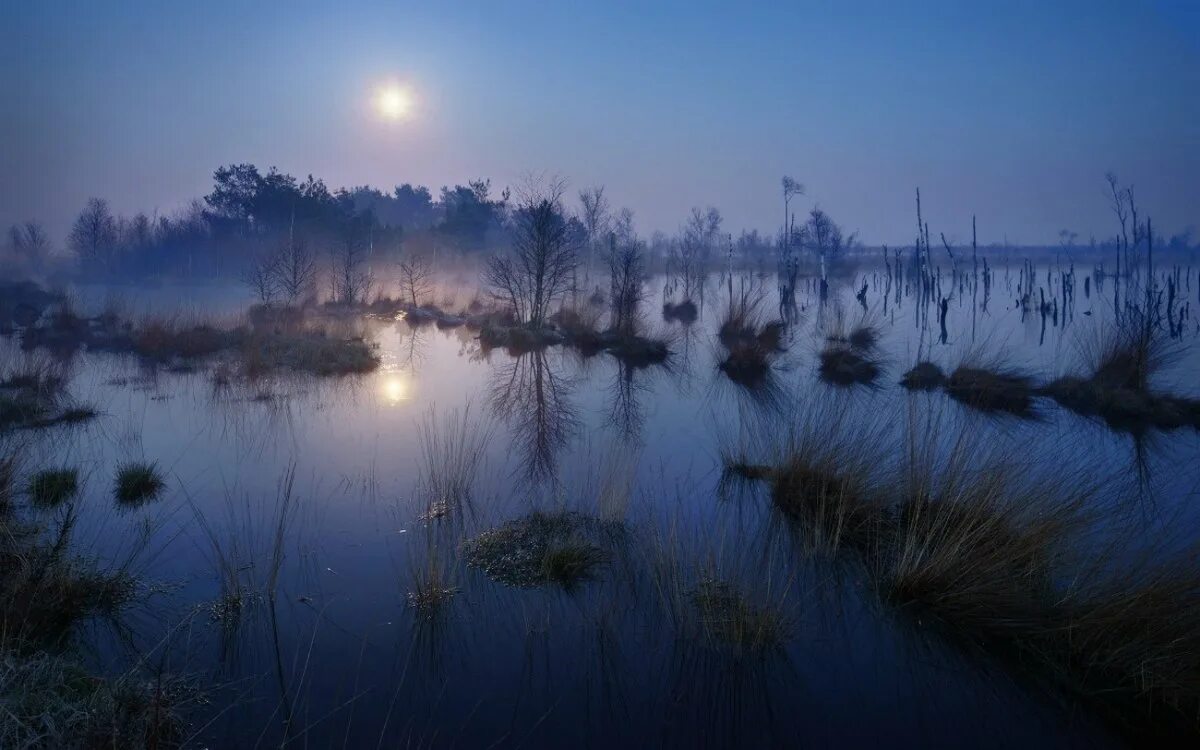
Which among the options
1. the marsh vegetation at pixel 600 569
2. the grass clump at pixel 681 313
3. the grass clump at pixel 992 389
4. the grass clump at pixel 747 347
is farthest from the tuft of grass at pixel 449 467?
the grass clump at pixel 681 313

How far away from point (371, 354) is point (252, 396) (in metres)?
5.13

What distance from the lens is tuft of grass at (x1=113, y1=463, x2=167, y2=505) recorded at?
6.68 m

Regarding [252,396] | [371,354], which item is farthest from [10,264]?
[252,396]

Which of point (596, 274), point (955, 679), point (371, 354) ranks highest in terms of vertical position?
point (596, 274)

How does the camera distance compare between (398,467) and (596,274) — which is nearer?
(398,467)

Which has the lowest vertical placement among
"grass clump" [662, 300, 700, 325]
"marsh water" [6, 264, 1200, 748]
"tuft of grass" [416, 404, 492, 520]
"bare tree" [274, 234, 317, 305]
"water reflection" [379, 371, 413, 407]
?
"marsh water" [6, 264, 1200, 748]

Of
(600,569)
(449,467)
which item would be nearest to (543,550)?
(600,569)

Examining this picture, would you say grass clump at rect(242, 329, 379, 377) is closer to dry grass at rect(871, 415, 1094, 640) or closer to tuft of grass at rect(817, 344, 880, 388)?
tuft of grass at rect(817, 344, 880, 388)

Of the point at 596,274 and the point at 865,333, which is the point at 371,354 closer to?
the point at 865,333

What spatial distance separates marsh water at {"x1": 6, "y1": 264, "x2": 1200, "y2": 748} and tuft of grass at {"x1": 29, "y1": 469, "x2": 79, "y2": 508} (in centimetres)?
27

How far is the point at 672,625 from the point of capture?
4336 mm

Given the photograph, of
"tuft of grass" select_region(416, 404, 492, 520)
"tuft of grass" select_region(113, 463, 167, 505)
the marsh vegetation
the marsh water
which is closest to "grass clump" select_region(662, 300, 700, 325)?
the marsh vegetation

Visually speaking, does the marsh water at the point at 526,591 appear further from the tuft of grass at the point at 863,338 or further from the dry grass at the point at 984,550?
the tuft of grass at the point at 863,338

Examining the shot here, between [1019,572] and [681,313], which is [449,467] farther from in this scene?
[681,313]
